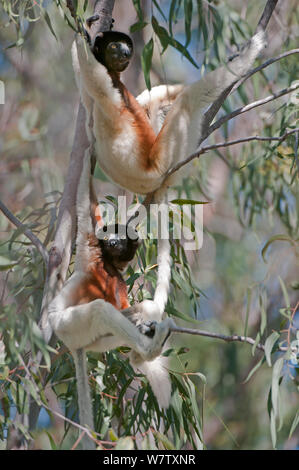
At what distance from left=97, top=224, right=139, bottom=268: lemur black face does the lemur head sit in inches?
31.6

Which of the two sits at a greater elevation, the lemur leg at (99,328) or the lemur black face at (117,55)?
the lemur black face at (117,55)

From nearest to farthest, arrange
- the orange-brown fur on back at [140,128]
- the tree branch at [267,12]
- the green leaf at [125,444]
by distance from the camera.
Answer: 1. the green leaf at [125,444]
2. the tree branch at [267,12]
3. the orange-brown fur on back at [140,128]

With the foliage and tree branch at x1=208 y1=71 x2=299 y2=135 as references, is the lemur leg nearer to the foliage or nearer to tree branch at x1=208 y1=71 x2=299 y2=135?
the foliage

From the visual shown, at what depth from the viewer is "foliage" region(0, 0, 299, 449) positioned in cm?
273

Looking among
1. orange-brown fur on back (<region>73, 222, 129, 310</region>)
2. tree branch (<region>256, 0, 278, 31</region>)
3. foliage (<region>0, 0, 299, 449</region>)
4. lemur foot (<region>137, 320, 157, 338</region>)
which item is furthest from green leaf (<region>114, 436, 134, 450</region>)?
tree branch (<region>256, 0, 278, 31</region>)

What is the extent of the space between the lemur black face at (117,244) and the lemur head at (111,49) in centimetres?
80

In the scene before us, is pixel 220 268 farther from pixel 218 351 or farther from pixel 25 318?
pixel 25 318

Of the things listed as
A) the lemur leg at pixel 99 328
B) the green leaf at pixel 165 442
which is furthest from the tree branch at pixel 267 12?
the green leaf at pixel 165 442

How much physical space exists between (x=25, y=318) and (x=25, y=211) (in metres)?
1.66

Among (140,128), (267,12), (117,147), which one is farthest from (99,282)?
(267,12)

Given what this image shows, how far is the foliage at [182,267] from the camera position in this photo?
2729mm

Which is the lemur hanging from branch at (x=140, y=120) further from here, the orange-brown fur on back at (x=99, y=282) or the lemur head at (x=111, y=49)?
the orange-brown fur on back at (x=99, y=282)

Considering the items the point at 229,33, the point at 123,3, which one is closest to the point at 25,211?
the point at 229,33

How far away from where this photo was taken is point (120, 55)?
3049mm
